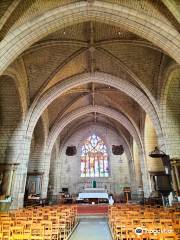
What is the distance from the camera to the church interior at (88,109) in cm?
800

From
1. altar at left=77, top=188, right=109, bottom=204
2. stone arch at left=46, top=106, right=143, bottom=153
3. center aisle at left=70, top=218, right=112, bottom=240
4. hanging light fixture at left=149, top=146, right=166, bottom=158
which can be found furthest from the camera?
altar at left=77, top=188, right=109, bottom=204

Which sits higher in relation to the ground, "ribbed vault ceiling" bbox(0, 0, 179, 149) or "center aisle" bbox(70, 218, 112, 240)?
"ribbed vault ceiling" bbox(0, 0, 179, 149)

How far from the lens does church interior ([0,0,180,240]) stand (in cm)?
800

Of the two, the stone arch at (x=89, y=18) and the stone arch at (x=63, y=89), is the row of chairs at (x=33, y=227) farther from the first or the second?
the stone arch at (x=63, y=89)

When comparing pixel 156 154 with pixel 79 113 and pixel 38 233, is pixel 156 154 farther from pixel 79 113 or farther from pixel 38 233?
pixel 79 113

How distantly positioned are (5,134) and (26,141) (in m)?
1.58

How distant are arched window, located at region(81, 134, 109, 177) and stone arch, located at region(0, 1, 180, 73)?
797 inches

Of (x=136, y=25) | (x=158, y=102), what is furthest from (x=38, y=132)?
(x=136, y=25)

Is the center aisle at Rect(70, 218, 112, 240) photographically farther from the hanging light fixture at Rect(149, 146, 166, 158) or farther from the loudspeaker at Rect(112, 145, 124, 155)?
the loudspeaker at Rect(112, 145, 124, 155)

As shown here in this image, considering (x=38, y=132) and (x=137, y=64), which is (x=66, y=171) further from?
(x=137, y=64)

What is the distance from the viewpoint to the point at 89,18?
31.1ft

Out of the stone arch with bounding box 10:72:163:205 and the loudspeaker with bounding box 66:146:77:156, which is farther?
the loudspeaker with bounding box 66:146:77:156

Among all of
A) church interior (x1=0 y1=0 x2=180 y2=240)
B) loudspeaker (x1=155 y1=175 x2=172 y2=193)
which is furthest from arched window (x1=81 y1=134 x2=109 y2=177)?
loudspeaker (x1=155 y1=175 x2=172 y2=193)

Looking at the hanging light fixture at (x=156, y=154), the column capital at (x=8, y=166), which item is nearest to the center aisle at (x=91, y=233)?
the hanging light fixture at (x=156, y=154)
